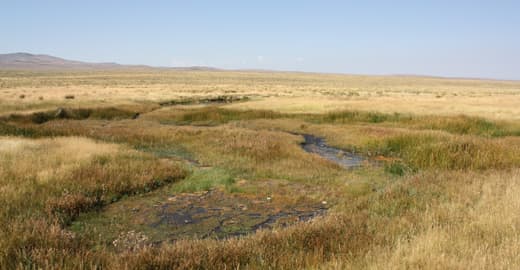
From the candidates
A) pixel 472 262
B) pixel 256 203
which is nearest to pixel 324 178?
pixel 256 203

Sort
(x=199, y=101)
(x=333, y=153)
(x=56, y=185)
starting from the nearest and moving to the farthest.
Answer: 1. (x=56, y=185)
2. (x=333, y=153)
3. (x=199, y=101)

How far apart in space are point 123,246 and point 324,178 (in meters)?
7.18

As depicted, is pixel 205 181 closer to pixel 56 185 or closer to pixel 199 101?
pixel 56 185

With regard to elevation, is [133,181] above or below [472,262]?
below

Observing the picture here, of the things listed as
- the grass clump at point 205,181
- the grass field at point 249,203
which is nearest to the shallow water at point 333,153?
the grass field at point 249,203

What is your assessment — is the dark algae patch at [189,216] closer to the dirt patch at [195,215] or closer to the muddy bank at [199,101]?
the dirt patch at [195,215]

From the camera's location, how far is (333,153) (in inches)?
752

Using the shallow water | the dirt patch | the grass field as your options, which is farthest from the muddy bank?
the dirt patch

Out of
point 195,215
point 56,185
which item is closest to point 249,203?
point 195,215

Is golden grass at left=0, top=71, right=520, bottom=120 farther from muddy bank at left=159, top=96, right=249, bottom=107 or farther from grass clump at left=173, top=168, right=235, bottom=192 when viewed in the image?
grass clump at left=173, top=168, right=235, bottom=192

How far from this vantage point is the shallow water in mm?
16594

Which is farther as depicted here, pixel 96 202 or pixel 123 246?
pixel 96 202

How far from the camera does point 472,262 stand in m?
4.79

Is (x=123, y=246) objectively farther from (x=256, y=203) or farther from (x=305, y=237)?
(x=256, y=203)
